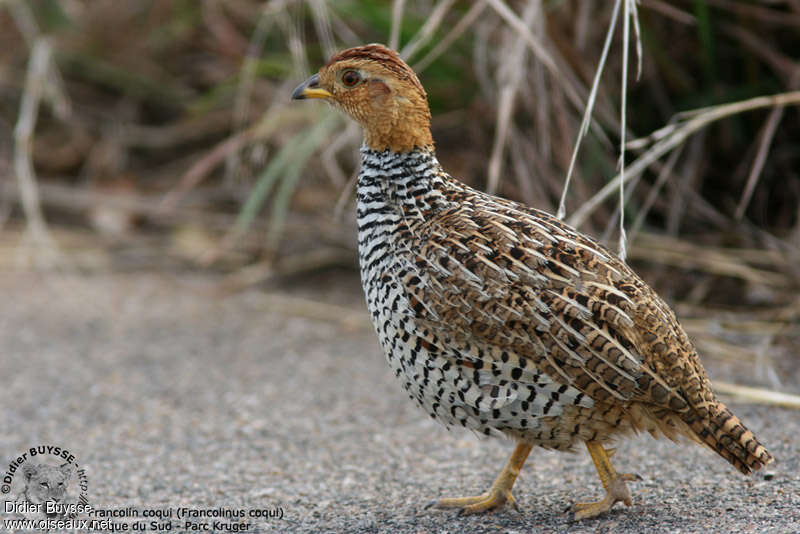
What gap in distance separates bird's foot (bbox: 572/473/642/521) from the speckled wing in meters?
0.33

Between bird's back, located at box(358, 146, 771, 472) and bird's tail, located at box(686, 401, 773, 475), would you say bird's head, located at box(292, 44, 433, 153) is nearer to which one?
bird's back, located at box(358, 146, 771, 472)

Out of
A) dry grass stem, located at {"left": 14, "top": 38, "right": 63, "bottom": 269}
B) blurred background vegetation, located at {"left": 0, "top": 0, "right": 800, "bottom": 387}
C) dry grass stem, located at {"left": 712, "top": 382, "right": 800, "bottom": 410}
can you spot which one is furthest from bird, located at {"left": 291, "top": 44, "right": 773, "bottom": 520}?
dry grass stem, located at {"left": 14, "top": 38, "right": 63, "bottom": 269}

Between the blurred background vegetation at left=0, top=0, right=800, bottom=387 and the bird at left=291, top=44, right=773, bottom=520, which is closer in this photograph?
the bird at left=291, top=44, right=773, bottom=520

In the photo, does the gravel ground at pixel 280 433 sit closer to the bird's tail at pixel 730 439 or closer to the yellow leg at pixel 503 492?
the yellow leg at pixel 503 492

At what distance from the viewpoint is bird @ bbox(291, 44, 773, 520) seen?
2779 millimetres

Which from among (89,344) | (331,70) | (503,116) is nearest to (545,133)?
(503,116)

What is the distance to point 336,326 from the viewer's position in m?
5.72

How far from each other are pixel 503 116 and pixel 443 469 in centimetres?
155

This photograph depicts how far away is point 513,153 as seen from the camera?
504 cm

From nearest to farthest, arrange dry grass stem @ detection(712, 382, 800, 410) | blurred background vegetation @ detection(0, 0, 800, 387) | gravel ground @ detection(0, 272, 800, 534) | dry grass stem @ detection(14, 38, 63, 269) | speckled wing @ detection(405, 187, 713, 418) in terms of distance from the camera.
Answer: speckled wing @ detection(405, 187, 713, 418), gravel ground @ detection(0, 272, 800, 534), dry grass stem @ detection(712, 382, 800, 410), blurred background vegetation @ detection(0, 0, 800, 387), dry grass stem @ detection(14, 38, 63, 269)

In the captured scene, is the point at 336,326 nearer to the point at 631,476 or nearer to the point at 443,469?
the point at 443,469

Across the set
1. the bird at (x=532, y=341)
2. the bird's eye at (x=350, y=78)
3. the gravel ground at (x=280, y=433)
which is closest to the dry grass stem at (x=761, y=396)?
the gravel ground at (x=280, y=433)

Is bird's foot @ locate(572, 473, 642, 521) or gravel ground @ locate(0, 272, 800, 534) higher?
gravel ground @ locate(0, 272, 800, 534)

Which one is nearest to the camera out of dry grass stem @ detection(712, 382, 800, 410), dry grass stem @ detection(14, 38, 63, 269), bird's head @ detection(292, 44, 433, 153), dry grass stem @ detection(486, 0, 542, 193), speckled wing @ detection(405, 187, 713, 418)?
speckled wing @ detection(405, 187, 713, 418)
